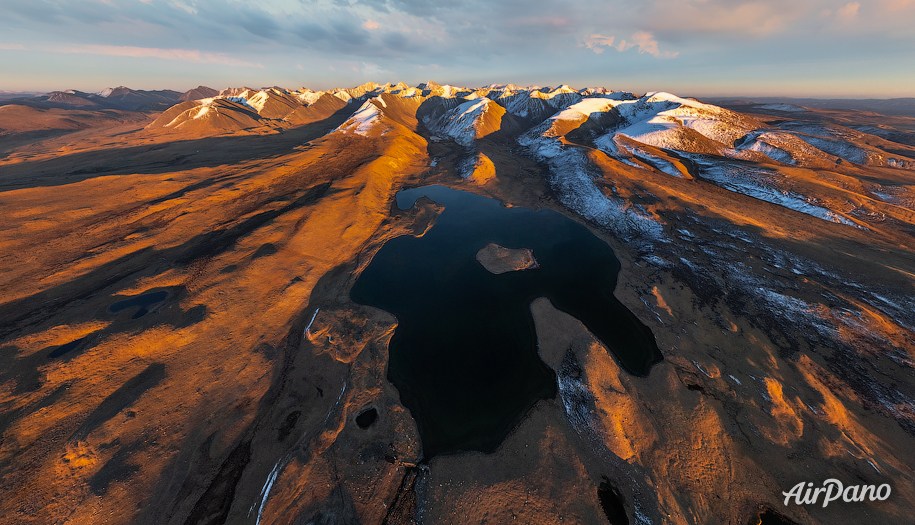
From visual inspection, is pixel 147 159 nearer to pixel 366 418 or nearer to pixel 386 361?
pixel 386 361

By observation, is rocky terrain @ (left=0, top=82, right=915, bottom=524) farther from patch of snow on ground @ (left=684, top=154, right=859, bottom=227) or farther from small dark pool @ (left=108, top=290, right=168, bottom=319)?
patch of snow on ground @ (left=684, top=154, right=859, bottom=227)

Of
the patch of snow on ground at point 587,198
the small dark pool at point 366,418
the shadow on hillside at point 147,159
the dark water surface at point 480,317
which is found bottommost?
the small dark pool at point 366,418

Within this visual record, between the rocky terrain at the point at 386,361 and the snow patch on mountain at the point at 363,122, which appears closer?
the rocky terrain at the point at 386,361

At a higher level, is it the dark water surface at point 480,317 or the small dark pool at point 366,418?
the dark water surface at point 480,317

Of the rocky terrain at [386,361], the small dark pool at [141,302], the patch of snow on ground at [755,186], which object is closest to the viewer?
the rocky terrain at [386,361]

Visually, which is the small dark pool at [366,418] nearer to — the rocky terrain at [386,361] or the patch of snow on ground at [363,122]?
the rocky terrain at [386,361]

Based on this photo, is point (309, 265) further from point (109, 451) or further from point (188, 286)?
point (109, 451)

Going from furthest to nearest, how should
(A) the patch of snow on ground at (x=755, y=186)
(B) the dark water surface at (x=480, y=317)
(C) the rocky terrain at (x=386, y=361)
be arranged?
(A) the patch of snow on ground at (x=755, y=186) → (B) the dark water surface at (x=480, y=317) → (C) the rocky terrain at (x=386, y=361)

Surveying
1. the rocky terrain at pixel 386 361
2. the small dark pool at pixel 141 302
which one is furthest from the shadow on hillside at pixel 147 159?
the small dark pool at pixel 141 302
